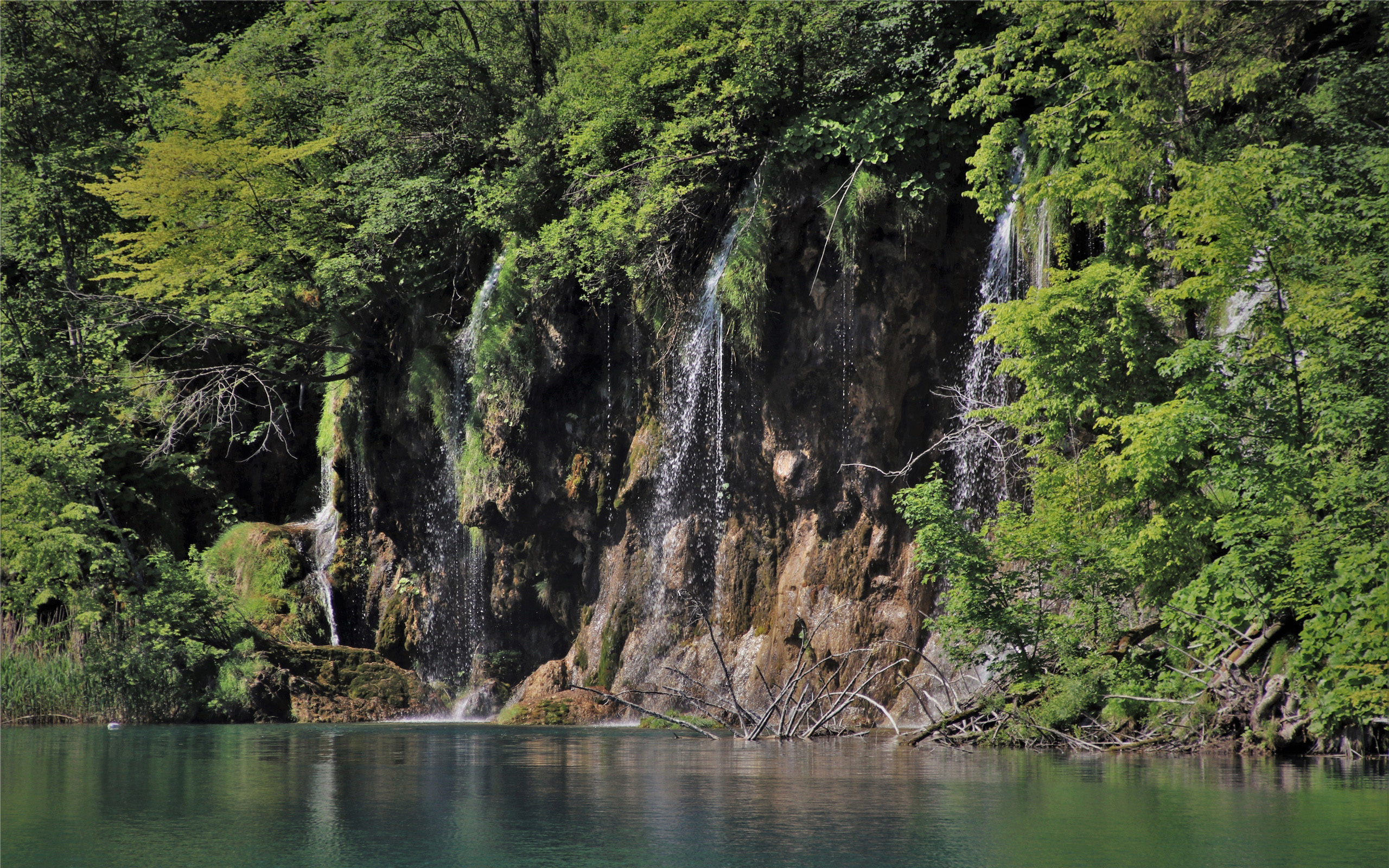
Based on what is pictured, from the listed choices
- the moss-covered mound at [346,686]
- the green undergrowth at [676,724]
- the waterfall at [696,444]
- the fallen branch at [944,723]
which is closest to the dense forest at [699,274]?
the fallen branch at [944,723]

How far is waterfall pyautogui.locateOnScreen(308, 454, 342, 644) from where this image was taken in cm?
2312

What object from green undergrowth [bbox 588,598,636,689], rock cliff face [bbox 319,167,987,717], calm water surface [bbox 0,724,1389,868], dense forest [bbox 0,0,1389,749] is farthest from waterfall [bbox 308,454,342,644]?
calm water surface [bbox 0,724,1389,868]

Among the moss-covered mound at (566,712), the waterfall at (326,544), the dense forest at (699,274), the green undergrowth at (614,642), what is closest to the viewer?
the dense forest at (699,274)

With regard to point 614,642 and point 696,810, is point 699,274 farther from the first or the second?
point 696,810

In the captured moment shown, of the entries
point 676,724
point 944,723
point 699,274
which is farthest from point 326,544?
point 944,723

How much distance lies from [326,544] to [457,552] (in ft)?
10.3

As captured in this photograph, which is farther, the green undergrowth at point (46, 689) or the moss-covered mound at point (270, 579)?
the moss-covered mound at point (270, 579)

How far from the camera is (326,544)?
940 inches

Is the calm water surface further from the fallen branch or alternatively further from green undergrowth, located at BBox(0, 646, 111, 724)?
green undergrowth, located at BBox(0, 646, 111, 724)

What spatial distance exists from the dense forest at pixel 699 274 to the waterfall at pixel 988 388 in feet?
0.60

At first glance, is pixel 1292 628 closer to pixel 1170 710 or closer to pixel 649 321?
pixel 1170 710

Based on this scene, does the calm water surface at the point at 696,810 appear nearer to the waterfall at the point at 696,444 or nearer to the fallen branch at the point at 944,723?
the fallen branch at the point at 944,723

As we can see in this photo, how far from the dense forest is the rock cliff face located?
0.87 ft

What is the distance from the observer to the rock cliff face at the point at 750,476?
17.7 meters
